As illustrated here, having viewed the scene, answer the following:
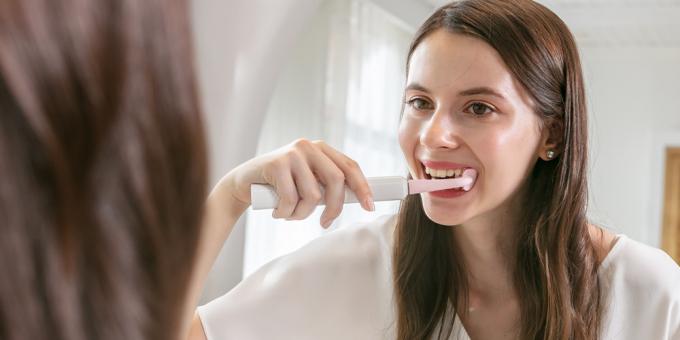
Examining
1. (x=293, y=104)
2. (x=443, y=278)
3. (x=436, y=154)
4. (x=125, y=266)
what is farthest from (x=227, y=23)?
(x=293, y=104)

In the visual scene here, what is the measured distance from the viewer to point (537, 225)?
142 centimetres

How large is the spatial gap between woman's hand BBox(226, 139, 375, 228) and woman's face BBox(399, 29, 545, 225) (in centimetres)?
35

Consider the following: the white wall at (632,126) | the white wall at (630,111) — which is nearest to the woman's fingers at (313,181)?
the white wall at (630,111)

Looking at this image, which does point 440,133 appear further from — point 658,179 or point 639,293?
point 658,179

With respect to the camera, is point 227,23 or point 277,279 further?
point 227,23

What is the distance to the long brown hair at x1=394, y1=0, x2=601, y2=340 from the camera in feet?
4.53

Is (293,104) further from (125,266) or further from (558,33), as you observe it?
(125,266)

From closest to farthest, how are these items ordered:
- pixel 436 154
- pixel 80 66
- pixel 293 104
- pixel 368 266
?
1. pixel 80 66
2. pixel 436 154
3. pixel 368 266
4. pixel 293 104

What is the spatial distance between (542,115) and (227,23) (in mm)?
534

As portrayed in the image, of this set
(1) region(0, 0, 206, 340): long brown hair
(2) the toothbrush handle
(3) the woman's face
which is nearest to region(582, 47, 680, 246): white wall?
(3) the woman's face

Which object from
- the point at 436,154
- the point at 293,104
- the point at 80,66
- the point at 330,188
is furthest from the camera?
the point at 293,104

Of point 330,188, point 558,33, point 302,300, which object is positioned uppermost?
point 558,33

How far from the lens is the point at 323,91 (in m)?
3.73

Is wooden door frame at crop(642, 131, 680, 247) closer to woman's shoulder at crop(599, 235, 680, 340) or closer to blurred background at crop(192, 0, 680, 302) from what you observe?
blurred background at crop(192, 0, 680, 302)
